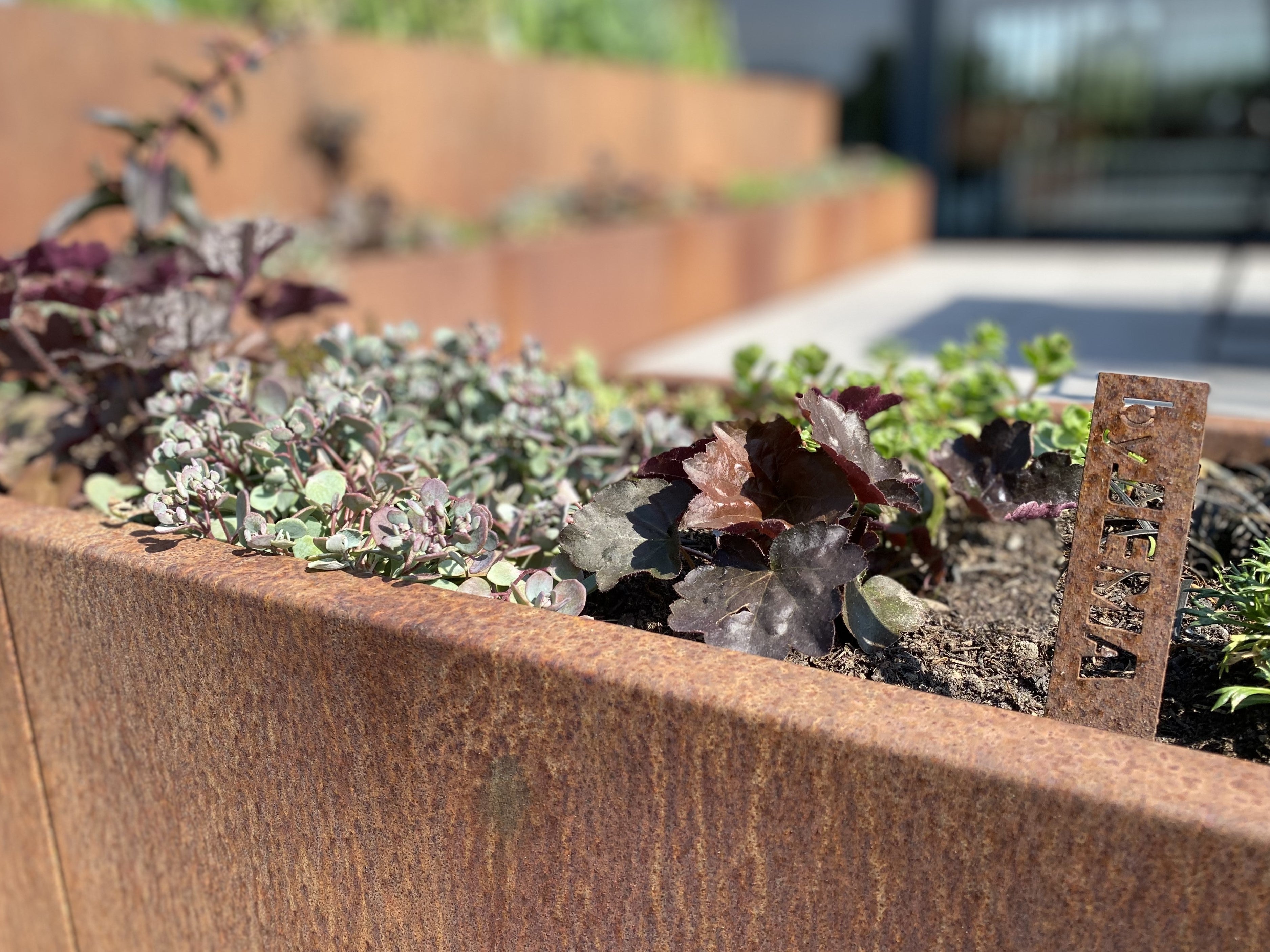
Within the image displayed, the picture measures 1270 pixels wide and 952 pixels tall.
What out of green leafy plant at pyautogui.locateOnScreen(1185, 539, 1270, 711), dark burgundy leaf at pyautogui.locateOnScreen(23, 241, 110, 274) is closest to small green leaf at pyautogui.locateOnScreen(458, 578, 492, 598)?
green leafy plant at pyautogui.locateOnScreen(1185, 539, 1270, 711)

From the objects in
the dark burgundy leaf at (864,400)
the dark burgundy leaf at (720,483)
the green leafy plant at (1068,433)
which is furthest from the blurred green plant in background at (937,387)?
the dark burgundy leaf at (720,483)

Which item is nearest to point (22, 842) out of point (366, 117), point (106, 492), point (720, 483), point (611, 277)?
point (106, 492)

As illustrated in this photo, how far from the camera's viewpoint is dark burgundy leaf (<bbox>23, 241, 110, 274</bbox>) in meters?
1.70

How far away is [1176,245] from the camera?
11047mm

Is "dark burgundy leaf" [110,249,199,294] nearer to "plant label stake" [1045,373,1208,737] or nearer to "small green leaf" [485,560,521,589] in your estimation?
"small green leaf" [485,560,521,589]

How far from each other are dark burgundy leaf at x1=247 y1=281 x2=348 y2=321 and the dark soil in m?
0.82

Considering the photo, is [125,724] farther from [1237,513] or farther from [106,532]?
[1237,513]

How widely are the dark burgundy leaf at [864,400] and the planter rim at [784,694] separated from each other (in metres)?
0.40

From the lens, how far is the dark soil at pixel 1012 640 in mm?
1138

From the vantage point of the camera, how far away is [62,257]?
1733mm

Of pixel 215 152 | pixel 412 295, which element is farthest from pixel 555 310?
pixel 215 152

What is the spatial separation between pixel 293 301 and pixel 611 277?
4.19 m

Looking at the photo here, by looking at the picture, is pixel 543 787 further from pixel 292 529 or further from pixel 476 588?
pixel 292 529

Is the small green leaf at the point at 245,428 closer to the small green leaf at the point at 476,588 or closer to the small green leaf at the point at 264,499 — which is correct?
the small green leaf at the point at 264,499
